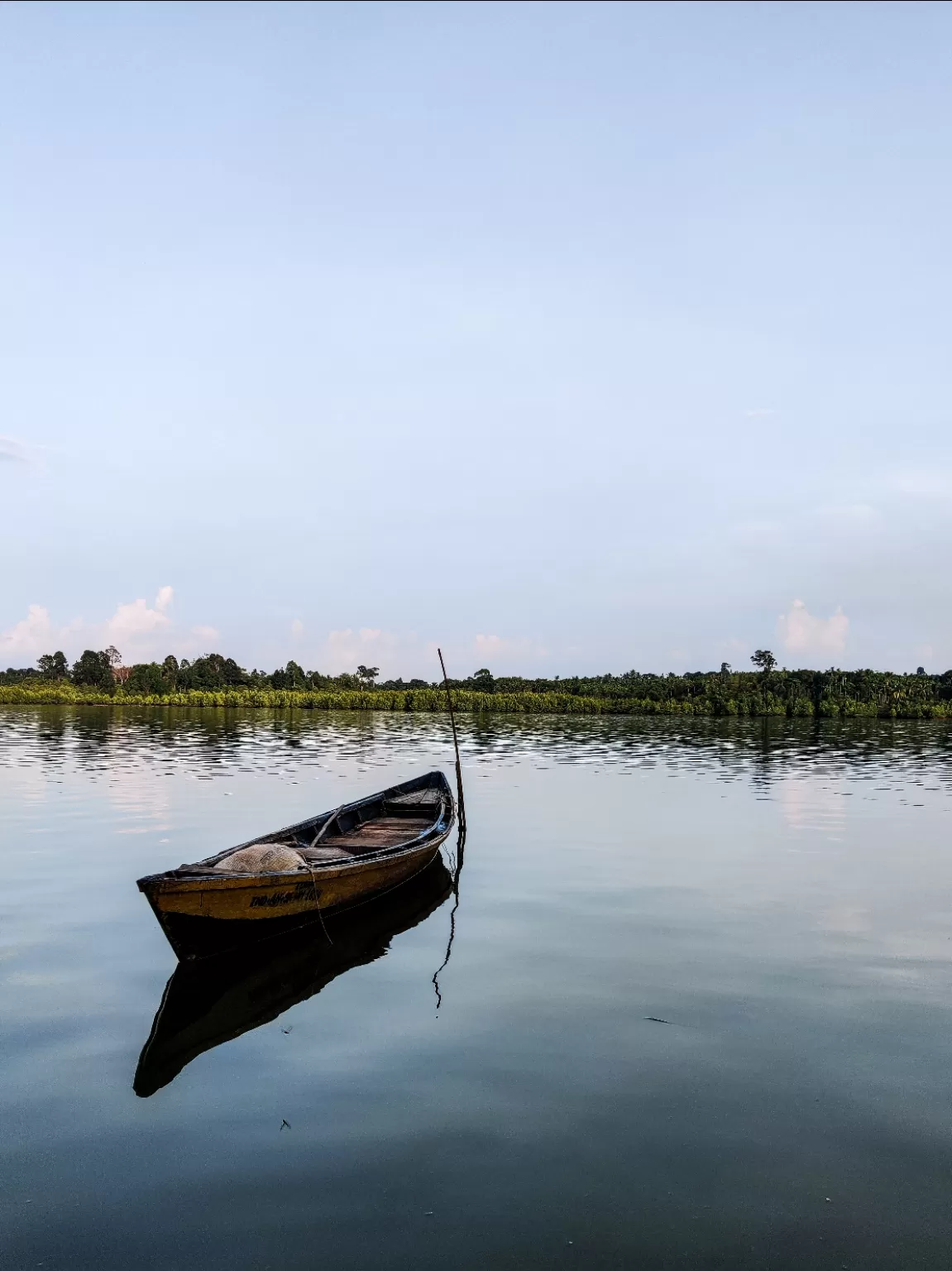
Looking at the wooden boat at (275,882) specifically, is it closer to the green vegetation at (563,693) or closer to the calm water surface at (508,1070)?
the calm water surface at (508,1070)

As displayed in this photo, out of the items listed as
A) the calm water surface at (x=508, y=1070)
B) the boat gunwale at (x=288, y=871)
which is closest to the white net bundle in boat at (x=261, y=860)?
the boat gunwale at (x=288, y=871)

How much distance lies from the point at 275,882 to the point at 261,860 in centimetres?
47

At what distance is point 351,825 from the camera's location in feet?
63.6

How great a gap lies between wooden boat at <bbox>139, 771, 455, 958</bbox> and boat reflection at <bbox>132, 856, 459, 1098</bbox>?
0.98 ft

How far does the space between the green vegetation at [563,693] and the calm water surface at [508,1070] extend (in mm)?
77388

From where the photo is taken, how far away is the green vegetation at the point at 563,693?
96.6 meters

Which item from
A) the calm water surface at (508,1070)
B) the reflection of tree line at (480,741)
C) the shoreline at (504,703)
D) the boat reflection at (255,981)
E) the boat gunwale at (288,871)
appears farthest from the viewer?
the shoreline at (504,703)

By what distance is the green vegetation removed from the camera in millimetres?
96625

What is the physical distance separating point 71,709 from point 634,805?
270 ft

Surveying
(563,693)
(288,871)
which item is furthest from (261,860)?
(563,693)

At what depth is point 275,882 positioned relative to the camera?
41.5 ft

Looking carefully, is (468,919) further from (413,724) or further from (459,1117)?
(413,724)

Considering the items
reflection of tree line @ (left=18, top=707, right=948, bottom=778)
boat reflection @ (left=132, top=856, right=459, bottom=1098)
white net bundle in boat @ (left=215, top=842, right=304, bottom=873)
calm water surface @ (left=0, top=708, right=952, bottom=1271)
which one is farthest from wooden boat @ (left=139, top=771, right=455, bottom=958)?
reflection of tree line @ (left=18, top=707, right=948, bottom=778)

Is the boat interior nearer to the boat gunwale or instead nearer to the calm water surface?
the boat gunwale
